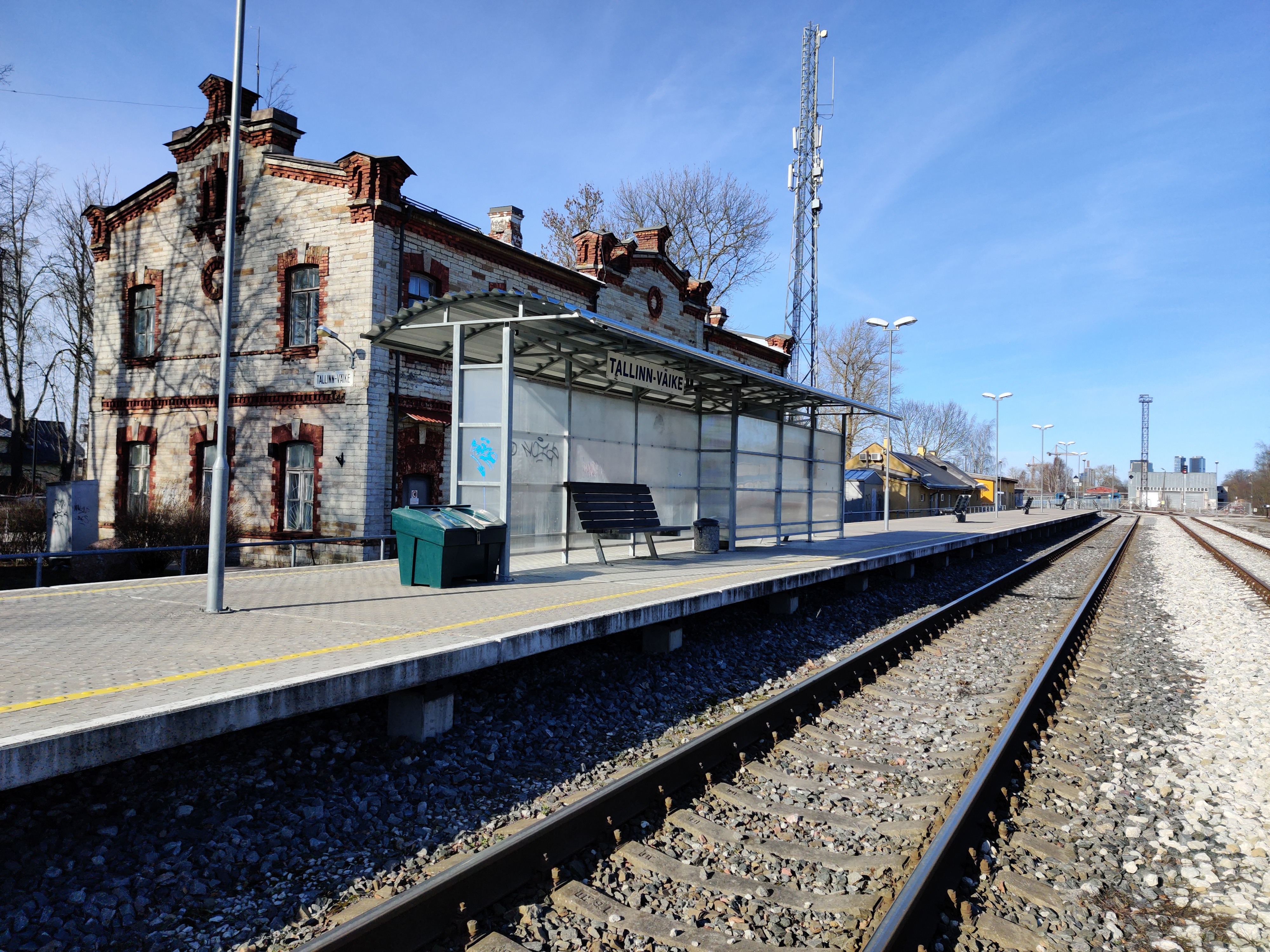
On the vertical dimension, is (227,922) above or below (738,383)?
below

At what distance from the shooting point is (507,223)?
2228cm

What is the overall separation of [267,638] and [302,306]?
13982 millimetres

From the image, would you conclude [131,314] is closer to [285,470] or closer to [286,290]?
[286,290]

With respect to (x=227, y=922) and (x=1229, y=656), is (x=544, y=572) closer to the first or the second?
(x=227, y=922)

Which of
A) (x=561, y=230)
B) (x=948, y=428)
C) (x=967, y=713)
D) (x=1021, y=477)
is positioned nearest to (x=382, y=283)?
(x=967, y=713)

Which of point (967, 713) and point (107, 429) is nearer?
point (967, 713)

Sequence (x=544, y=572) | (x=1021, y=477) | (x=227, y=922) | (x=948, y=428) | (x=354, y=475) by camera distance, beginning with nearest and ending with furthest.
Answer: (x=227, y=922)
(x=544, y=572)
(x=354, y=475)
(x=948, y=428)
(x=1021, y=477)

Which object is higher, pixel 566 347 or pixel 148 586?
pixel 566 347

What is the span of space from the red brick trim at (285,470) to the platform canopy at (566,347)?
5.88m

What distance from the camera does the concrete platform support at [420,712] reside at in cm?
510

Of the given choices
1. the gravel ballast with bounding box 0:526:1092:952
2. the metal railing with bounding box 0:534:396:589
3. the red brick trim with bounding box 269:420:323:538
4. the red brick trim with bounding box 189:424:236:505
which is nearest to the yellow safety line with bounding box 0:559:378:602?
the metal railing with bounding box 0:534:396:589

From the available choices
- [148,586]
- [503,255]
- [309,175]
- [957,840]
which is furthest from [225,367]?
[503,255]

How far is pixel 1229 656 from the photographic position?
9.43 meters

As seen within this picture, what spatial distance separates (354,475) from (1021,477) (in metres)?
159
